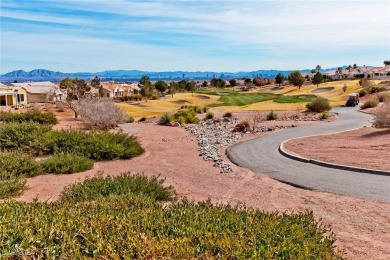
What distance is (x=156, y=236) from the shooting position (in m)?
4.12

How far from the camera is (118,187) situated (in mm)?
9406

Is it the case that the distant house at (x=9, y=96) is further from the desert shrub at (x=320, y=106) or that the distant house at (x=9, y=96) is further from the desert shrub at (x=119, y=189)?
the desert shrub at (x=119, y=189)

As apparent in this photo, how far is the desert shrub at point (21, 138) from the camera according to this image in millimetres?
17516

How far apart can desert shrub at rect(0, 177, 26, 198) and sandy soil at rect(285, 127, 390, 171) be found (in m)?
11.5

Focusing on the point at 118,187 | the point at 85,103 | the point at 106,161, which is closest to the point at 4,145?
the point at 106,161

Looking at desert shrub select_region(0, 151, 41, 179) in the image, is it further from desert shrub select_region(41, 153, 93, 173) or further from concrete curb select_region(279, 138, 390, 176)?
concrete curb select_region(279, 138, 390, 176)

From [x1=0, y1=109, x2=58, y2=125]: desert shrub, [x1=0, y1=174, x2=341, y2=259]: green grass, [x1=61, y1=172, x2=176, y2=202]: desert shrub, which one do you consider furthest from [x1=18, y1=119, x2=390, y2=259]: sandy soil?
[x1=0, y1=109, x2=58, y2=125]: desert shrub

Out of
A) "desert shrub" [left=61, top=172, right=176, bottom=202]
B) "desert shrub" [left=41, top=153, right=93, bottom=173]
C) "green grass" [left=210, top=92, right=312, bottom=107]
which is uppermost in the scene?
"desert shrub" [left=61, top=172, right=176, bottom=202]

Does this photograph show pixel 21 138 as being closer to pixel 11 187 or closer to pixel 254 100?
pixel 11 187

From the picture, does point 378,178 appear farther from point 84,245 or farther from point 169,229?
point 84,245

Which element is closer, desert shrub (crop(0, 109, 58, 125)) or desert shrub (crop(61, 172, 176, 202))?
desert shrub (crop(61, 172, 176, 202))

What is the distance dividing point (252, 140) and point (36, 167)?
13.5 m

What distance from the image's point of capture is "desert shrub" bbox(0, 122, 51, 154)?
1752 centimetres

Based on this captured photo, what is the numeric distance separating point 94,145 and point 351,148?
12.0 metres
